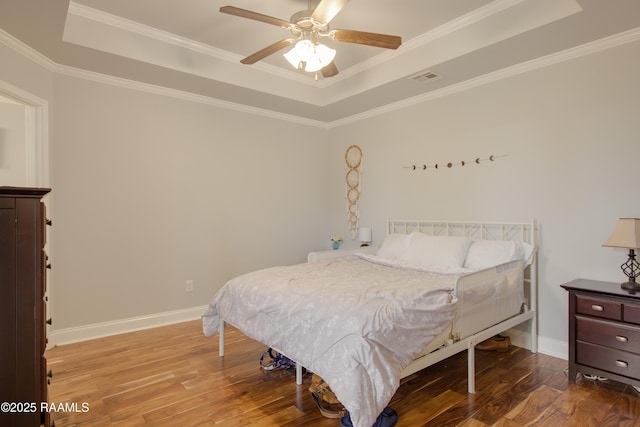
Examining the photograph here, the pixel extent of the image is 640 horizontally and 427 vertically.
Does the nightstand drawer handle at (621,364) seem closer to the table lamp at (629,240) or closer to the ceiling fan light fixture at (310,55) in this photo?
the table lamp at (629,240)

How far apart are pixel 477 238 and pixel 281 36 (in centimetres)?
267

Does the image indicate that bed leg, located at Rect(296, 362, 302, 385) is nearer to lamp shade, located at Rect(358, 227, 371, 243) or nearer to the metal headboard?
the metal headboard

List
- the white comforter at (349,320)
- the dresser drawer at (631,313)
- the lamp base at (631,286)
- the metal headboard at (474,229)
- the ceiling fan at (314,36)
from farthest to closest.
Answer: the metal headboard at (474,229), the lamp base at (631,286), the dresser drawer at (631,313), the ceiling fan at (314,36), the white comforter at (349,320)

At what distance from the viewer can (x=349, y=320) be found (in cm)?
187

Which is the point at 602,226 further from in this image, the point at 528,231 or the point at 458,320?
the point at 458,320

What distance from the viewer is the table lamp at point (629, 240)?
7.73 ft

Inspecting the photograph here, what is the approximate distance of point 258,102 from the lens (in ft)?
14.0

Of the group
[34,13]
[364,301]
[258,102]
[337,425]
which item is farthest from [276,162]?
[337,425]

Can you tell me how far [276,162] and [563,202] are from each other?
10.5 feet

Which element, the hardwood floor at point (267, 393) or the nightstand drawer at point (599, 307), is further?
the nightstand drawer at point (599, 307)

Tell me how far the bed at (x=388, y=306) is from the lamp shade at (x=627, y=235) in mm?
639

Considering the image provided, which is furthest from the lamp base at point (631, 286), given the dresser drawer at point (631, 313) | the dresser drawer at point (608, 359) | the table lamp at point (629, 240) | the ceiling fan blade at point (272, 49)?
the ceiling fan blade at point (272, 49)

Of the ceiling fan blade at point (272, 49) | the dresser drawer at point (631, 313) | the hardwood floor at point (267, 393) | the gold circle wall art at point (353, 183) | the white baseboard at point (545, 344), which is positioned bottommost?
the hardwood floor at point (267, 393)

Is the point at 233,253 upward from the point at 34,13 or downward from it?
downward
